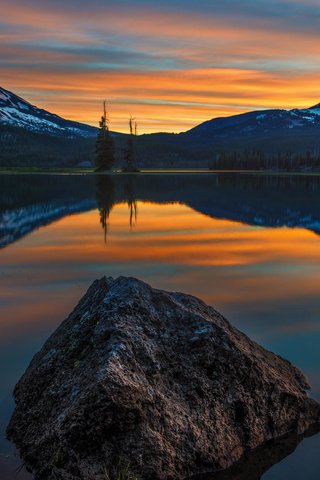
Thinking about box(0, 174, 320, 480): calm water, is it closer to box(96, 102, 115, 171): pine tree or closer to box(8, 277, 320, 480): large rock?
box(8, 277, 320, 480): large rock

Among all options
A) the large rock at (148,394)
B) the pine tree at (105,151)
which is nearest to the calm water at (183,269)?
the large rock at (148,394)

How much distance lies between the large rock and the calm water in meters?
0.40

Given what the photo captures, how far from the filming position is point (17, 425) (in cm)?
714

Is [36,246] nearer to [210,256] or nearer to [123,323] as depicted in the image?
[210,256]

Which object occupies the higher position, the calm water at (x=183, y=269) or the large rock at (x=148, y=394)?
the large rock at (x=148, y=394)

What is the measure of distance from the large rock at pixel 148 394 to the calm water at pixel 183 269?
0.40m

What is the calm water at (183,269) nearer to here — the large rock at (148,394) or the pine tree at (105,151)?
the large rock at (148,394)

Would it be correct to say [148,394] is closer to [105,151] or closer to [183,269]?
[183,269]

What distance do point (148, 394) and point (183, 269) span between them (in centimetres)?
1054

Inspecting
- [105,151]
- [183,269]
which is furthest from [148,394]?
[105,151]

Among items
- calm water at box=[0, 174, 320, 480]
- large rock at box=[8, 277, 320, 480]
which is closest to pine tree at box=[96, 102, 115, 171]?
calm water at box=[0, 174, 320, 480]

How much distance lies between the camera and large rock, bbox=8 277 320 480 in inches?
242

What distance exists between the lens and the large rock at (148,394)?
6.14 metres

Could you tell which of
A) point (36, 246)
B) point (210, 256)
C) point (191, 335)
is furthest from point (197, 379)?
point (36, 246)
